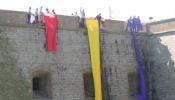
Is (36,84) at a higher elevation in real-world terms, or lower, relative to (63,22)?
lower

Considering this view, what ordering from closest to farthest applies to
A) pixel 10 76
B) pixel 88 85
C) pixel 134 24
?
pixel 10 76 → pixel 88 85 → pixel 134 24

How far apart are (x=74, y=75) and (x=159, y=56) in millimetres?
4408

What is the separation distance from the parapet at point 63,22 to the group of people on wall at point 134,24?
290 mm

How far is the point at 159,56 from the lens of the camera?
66.6 feet

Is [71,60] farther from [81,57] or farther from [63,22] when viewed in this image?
[63,22]

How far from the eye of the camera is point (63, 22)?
729 inches

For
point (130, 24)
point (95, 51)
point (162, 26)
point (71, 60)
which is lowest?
point (71, 60)

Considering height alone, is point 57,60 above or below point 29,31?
below

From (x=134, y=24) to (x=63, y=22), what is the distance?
3644mm

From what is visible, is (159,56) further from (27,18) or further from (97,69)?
(27,18)

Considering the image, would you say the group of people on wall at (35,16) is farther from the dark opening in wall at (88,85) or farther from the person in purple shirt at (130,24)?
the person in purple shirt at (130,24)

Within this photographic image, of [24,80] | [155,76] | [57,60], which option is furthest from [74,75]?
[155,76]

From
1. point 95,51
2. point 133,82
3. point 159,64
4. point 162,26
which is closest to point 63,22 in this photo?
point 95,51

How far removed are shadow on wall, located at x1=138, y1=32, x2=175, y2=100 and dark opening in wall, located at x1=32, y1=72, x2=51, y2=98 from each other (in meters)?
5.09
